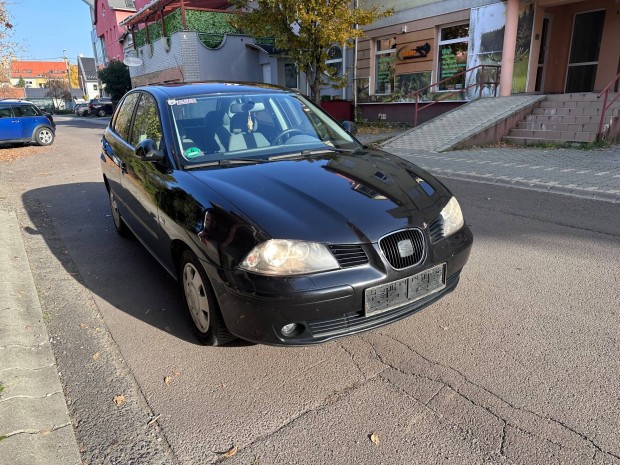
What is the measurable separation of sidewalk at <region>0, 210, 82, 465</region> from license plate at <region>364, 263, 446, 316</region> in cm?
166

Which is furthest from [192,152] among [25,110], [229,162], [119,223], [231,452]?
[25,110]

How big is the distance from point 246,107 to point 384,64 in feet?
53.3

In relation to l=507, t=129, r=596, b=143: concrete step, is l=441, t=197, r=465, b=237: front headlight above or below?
above

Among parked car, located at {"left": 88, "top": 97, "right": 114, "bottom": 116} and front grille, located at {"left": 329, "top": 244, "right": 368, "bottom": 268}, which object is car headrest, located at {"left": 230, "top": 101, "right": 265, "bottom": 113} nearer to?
front grille, located at {"left": 329, "top": 244, "right": 368, "bottom": 268}

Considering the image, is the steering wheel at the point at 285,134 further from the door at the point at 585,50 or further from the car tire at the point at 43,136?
the car tire at the point at 43,136

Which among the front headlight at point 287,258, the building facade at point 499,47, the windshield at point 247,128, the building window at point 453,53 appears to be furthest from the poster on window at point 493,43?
the front headlight at point 287,258

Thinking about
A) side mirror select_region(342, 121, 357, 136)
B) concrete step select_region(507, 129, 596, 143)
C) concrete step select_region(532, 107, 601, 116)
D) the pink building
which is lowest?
concrete step select_region(507, 129, 596, 143)

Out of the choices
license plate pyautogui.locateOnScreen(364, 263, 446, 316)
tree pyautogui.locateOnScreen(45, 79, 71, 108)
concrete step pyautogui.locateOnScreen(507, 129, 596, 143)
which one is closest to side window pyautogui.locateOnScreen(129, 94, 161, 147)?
license plate pyautogui.locateOnScreen(364, 263, 446, 316)

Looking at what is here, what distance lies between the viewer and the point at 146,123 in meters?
4.00

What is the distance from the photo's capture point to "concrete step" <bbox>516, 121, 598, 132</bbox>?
11000 mm

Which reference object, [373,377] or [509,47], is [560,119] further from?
[373,377]

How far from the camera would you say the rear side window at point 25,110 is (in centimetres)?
1548

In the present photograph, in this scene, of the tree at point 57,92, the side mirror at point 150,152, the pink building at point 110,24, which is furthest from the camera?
the tree at point 57,92

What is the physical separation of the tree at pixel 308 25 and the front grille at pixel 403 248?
12847mm
